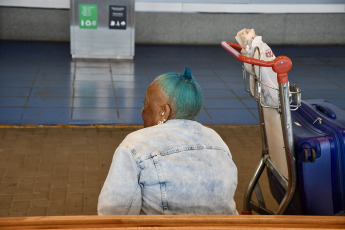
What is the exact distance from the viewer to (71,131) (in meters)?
5.29

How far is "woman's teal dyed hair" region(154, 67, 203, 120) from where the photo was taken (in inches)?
83.4

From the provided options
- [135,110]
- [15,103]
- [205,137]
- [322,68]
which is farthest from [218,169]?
[322,68]

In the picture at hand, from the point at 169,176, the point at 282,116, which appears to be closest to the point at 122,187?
the point at 169,176

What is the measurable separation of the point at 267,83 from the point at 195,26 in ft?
22.6

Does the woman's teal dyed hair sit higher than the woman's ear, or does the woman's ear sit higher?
the woman's teal dyed hair

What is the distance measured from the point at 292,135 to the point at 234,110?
3344mm

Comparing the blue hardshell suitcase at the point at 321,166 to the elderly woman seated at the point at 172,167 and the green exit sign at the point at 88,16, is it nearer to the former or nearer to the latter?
the elderly woman seated at the point at 172,167

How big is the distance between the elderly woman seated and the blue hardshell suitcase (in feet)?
2.71

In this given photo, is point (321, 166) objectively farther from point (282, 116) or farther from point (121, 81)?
point (121, 81)

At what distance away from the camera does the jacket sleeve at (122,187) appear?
6.50 feet

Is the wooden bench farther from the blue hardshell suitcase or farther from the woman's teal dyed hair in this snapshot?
the blue hardshell suitcase

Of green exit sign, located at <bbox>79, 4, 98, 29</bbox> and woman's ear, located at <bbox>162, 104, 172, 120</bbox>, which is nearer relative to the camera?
woman's ear, located at <bbox>162, 104, 172, 120</bbox>

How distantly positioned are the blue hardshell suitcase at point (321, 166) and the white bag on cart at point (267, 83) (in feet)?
0.40

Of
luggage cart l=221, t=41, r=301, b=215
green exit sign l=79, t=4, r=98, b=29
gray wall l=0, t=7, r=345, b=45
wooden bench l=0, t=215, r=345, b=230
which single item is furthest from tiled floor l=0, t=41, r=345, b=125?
wooden bench l=0, t=215, r=345, b=230
